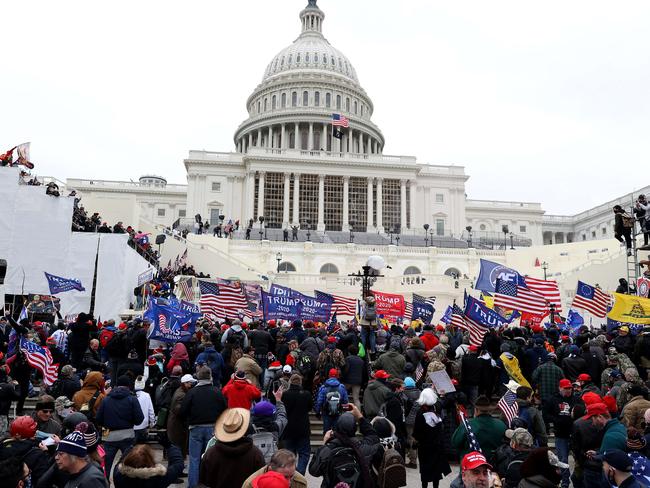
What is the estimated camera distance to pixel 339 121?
85.5m

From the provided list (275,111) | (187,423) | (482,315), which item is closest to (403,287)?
(482,315)

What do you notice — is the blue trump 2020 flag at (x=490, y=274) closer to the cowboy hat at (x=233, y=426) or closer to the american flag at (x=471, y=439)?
the american flag at (x=471, y=439)

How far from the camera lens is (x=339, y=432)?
590cm

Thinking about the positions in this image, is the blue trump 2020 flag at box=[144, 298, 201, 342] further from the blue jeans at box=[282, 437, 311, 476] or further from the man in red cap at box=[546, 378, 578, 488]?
the man in red cap at box=[546, 378, 578, 488]

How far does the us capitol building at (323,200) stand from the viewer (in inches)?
2074

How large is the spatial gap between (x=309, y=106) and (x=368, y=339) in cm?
8350

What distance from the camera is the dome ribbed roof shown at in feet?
328

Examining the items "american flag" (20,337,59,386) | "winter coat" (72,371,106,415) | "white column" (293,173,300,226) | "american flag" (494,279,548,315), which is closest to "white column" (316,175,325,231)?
"white column" (293,173,300,226)

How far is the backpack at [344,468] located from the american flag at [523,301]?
13447 millimetres

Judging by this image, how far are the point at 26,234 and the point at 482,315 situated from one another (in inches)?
859

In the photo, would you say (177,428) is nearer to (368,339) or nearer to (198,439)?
(198,439)

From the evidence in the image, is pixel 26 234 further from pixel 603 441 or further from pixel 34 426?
pixel 603 441

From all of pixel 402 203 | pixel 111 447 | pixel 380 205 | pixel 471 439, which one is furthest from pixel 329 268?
pixel 471 439

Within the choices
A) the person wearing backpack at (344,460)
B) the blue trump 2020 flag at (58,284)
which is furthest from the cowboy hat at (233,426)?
the blue trump 2020 flag at (58,284)
